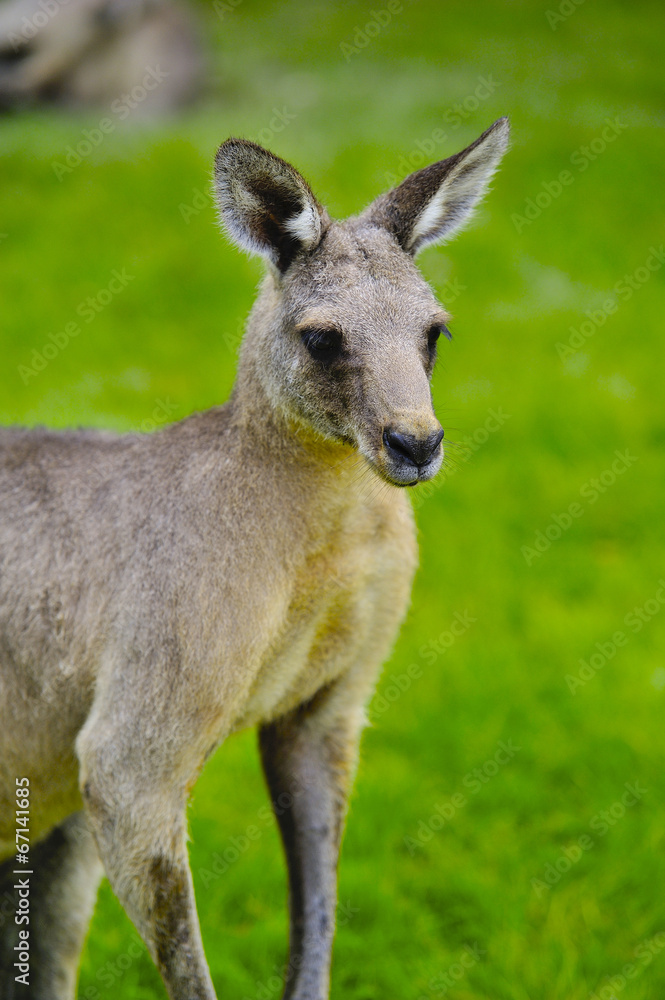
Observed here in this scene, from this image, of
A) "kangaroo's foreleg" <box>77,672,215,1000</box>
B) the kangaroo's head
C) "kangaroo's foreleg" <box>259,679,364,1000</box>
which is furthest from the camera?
"kangaroo's foreleg" <box>259,679,364,1000</box>

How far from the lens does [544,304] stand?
10516 millimetres

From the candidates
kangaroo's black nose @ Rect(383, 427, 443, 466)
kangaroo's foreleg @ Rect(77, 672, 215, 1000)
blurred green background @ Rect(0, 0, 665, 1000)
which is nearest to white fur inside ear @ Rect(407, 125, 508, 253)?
blurred green background @ Rect(0, 0, 665, 1000)

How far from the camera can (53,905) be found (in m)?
4.25

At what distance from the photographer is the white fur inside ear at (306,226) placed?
3.59 metres

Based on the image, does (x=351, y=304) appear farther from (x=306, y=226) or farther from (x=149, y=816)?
(x=149, y=816)

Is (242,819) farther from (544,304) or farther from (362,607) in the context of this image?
(544,304)

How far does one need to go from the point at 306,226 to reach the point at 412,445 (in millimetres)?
919

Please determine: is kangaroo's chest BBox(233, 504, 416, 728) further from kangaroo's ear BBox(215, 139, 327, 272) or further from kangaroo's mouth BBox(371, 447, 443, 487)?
kangaroo's ear BBox(215, 139, 327, 272)

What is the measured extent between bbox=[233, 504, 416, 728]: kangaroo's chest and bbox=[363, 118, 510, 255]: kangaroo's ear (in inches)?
39.5

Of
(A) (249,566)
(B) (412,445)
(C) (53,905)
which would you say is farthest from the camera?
(C) (53,905)

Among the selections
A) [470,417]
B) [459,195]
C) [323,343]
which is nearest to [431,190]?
[459,195]

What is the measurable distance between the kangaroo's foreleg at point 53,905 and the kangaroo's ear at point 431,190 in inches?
101

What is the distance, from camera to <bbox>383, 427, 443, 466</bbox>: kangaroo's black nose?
319 cm

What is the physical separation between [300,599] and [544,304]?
7563mm
